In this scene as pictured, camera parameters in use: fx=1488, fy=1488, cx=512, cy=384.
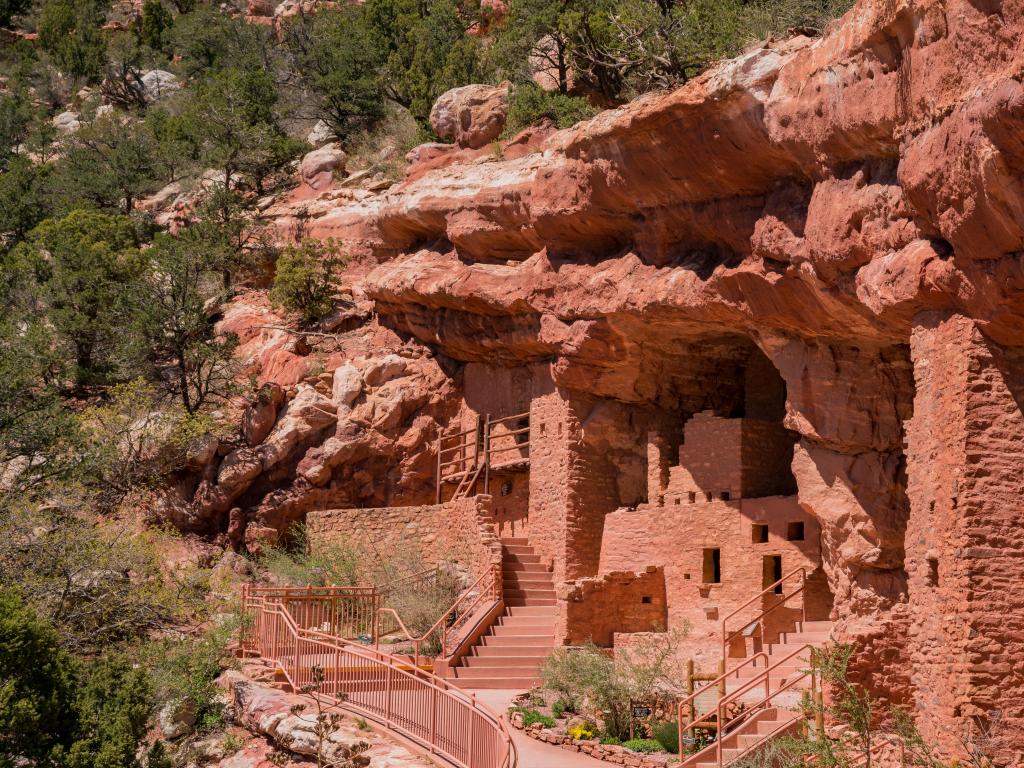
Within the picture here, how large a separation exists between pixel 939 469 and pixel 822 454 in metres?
4.31

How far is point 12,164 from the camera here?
4919 cm

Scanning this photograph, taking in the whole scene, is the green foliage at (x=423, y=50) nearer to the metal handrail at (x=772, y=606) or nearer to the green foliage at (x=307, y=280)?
the green foliage at (x=307, y=280)

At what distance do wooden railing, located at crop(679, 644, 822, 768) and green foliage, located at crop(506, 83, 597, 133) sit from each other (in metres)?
15.9

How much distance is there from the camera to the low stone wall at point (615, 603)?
85.8 ft

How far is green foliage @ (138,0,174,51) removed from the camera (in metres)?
64.4

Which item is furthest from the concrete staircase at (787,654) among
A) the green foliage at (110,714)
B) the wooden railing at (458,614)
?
the green foliage at (110,714)

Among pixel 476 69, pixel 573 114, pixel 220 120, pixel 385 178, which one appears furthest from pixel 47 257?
pixel 573 114

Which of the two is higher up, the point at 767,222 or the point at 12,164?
the point at 12,164

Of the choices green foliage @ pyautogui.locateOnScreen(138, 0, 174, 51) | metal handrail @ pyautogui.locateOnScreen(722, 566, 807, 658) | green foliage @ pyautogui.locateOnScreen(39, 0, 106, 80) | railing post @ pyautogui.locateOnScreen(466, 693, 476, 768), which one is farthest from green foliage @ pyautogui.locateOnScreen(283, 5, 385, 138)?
railing post @ pyautogui.locateOnScreen(466, 693, 476, 768)

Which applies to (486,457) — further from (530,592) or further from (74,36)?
(74,36)

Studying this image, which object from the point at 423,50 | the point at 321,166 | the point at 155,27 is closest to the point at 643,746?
the point at 321,166

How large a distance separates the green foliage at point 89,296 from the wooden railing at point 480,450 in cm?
859

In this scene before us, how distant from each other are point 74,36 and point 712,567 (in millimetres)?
46645

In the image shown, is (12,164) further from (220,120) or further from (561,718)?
(561,718)
